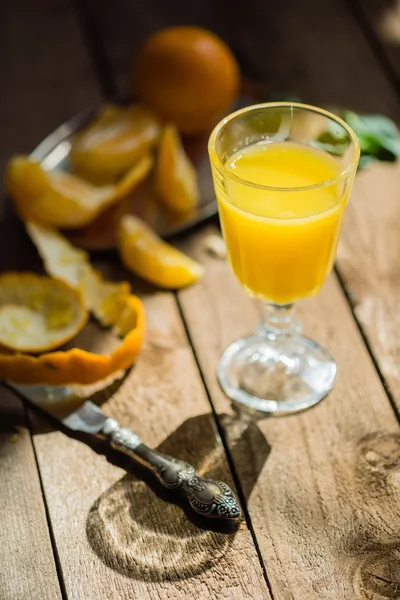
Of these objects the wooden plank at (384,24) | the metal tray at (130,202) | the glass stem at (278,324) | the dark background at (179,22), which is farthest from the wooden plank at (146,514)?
the wooden plank at (384,24)

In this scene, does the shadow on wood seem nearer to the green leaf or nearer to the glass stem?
the glass stem

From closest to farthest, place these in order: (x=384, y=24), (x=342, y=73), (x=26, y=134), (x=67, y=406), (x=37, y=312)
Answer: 1. (x=67, y=406)
2. (x=37, y=312)
3. (x=26, y=134)
4. (x=342, y=73)
5. (x=384, y=24)

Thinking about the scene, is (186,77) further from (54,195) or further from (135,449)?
(135,449)

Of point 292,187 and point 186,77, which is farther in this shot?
point 186,77

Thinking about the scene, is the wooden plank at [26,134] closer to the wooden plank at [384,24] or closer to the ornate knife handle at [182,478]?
the ornate knife handle at [182,478]

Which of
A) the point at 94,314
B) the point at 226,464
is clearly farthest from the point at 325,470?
the point at 94,314

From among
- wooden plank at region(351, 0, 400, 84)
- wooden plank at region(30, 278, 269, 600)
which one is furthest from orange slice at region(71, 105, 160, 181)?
wooden plank at region(351, 0, 400, 84)

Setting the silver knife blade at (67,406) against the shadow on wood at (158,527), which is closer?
the shadow on wood at (158,527)
